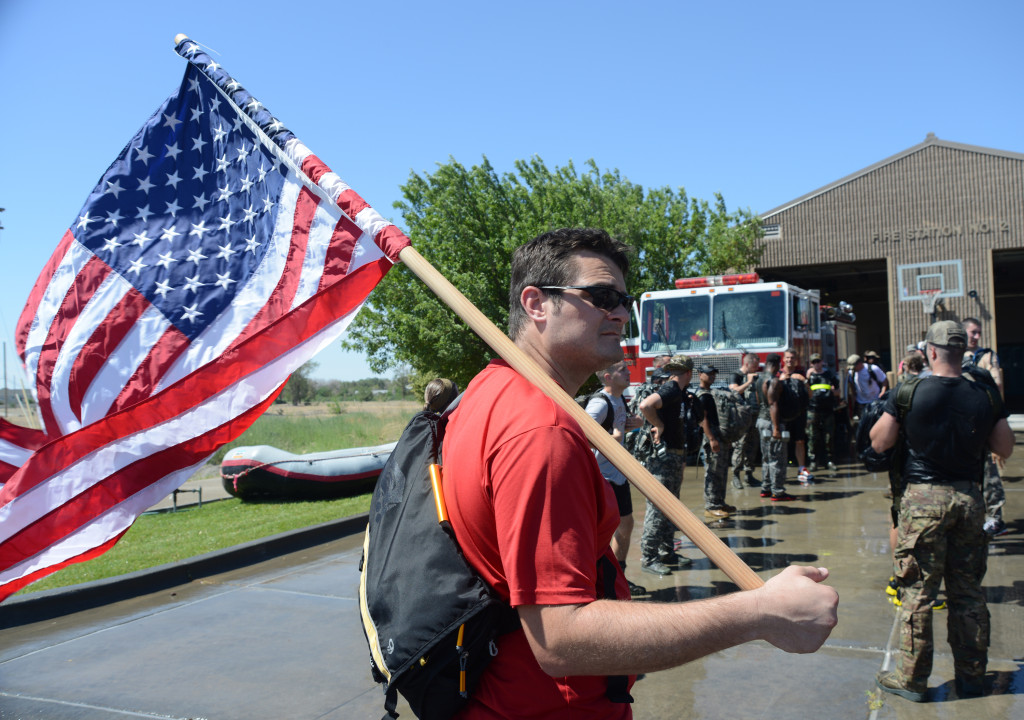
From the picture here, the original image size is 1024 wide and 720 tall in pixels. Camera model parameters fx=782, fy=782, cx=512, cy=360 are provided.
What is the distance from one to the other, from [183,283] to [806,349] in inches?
521

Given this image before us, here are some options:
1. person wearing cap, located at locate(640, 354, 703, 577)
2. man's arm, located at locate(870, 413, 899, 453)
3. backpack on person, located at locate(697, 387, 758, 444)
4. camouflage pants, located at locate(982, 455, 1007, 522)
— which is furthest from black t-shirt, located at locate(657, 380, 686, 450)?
camouflage pants, located at locate(982, 455, 1007, 522)

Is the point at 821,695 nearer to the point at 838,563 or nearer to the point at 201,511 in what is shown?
the point at 838,563

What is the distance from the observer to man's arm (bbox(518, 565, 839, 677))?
1.42 m

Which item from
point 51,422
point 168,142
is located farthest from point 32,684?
point 168,142

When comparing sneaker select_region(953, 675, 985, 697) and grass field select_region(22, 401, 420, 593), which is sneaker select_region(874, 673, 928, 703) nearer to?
sneaker select_region(953, 675, 985, 697)

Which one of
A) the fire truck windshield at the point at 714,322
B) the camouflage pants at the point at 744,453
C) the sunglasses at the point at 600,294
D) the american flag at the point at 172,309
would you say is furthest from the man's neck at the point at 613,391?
the fire truck windshield at the point at 714,322

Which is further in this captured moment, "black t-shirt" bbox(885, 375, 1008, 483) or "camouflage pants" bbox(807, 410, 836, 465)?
"camouflage pants" bbox(807, 410, 836, 465)

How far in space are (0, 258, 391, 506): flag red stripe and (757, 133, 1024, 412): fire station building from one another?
28.3 metres

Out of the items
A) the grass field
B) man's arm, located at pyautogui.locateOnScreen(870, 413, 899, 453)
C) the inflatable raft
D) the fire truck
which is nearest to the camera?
man's arm, located at pyautogui.locateOnScreen(870, 413, 899, 453)

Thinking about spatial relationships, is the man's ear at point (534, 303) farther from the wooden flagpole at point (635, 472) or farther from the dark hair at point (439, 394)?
the dark hair at point (439, 394)

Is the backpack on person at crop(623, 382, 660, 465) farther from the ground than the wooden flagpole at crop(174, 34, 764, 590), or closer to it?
closer to it

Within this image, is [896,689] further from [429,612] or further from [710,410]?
[710,410]

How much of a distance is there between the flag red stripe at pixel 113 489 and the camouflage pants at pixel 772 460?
908cm

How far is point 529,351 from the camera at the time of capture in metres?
1.88
